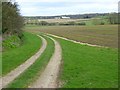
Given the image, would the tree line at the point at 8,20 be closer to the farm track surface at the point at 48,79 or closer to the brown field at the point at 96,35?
the brown field at the point at 96,35

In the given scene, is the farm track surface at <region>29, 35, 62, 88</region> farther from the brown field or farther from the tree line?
the tree line

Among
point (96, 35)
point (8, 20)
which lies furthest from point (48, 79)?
point (96, 35)

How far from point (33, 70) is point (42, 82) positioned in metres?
4.67

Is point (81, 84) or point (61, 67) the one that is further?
point (61, 67)

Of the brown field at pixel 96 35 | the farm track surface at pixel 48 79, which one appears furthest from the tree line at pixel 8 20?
the farm track surface at pixel 48 79

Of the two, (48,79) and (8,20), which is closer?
(48,79)

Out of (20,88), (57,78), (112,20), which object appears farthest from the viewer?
(112,20)

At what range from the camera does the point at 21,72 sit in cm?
2059

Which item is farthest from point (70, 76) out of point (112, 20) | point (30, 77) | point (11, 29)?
point (112, 20)

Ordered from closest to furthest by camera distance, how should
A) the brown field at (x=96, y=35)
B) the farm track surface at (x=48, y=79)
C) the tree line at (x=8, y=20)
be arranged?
1. the farm track surface at (x=48, y=79)
2. the tree line at (x=8, y=20)
3. the brown field at (x=96, y=35)

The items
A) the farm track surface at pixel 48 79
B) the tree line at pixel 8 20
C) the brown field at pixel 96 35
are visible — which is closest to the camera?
the farm track surface at pixel 48 79

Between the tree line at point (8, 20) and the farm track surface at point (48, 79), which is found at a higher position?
the tree line at point (8, 20)

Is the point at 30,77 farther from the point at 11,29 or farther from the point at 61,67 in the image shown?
the point at 11,29

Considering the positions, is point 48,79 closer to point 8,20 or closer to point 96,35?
point 8,20
